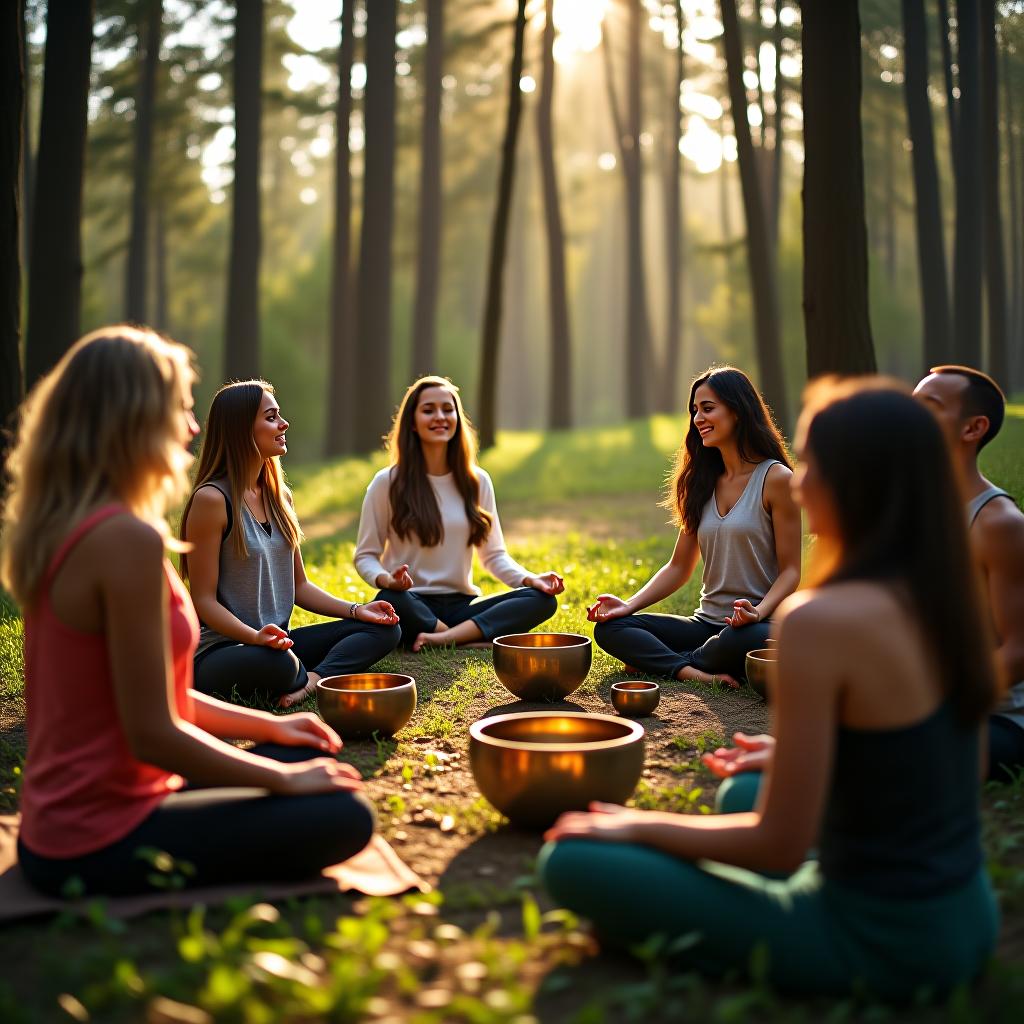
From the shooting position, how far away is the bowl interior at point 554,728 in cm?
412

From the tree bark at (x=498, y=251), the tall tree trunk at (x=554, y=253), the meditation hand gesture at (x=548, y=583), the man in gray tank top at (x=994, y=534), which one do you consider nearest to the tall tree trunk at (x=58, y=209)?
the tree bark at (x=498, y=251)

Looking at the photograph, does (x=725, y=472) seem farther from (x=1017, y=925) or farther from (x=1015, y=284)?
(x=1015, y=284)

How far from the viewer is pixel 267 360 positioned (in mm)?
34906

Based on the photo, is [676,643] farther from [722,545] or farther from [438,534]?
[438,534]

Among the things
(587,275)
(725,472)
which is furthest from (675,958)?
(587,275)

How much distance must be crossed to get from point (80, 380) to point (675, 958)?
227cm

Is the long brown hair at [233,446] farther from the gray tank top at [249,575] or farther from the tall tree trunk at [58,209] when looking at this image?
the tall tree trunk at [58,209]

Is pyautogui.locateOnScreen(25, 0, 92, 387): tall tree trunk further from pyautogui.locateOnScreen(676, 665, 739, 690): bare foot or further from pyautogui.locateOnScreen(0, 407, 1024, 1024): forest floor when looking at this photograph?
pyautogui.locateOnScreen(676, 665, 739, 690): bare foot

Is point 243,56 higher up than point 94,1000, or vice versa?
point 243,56

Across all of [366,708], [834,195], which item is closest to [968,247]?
[834,195]

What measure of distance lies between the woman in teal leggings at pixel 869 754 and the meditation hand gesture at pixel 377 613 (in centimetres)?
369

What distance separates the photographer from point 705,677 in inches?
248

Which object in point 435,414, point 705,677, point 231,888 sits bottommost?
point 705,677

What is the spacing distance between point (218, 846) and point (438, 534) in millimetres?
4269
